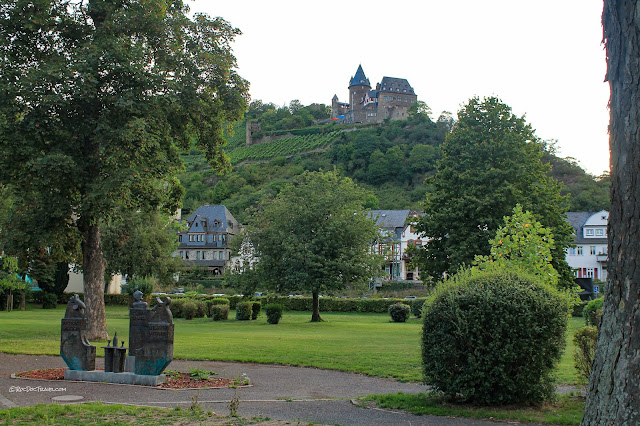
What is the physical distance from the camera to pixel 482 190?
97.8 feet

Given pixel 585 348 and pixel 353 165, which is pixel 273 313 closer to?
pixel 585 348

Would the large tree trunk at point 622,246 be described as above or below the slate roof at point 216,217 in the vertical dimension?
below

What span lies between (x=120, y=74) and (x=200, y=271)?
62786 millimetres

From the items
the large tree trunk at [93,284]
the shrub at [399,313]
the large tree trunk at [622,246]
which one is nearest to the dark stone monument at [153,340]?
the large tree trunk at [622,246]

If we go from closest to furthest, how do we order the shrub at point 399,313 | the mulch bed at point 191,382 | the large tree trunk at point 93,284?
the mulch bed at point 191,382 < the large tree trunk at point 93,284 < the shrub at point 399,313

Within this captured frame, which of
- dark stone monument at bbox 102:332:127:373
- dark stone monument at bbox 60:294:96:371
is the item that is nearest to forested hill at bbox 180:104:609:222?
dark stone monument at bbox 60:294:96:371

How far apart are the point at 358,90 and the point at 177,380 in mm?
181682

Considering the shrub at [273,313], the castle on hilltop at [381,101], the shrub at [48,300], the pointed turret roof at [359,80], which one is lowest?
the shrub at [48,300]

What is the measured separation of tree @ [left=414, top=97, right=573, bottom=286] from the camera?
95.0 ft

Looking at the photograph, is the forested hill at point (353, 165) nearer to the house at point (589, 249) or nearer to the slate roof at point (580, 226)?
the slate roof at point (580, 226)

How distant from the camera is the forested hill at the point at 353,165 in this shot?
Answer: 385 ft

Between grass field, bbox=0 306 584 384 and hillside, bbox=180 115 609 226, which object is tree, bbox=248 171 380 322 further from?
hillside, bbox=180 115 609 226

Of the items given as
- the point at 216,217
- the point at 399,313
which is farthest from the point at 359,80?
the point at 399,313

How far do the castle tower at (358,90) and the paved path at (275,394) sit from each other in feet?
558
